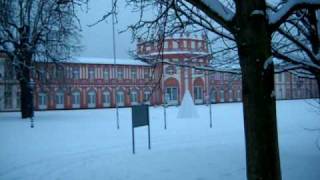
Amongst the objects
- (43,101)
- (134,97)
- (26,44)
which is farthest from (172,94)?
(26,44)

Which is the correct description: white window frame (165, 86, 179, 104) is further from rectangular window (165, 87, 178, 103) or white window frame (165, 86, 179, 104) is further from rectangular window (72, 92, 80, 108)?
rectangular window (72, 92, 80, 108)

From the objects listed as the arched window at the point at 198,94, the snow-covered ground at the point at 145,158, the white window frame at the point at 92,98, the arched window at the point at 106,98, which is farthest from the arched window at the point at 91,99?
the snow-covered ground at the point at 145,158

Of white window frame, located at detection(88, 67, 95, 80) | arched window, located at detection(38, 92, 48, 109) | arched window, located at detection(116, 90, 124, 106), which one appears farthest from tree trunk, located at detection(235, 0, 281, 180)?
arched window, located at detection(116, 90, 124, 106)

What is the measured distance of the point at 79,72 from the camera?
48188 mm

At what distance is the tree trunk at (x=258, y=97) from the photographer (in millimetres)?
3223

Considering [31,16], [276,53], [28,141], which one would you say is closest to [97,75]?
[31,16]

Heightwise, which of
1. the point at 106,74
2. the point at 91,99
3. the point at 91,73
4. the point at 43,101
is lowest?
the point at 43,101

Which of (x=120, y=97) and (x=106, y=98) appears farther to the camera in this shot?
(x=120, y=97)

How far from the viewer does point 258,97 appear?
127 inches

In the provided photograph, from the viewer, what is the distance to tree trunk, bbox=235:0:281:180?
10.6 ft

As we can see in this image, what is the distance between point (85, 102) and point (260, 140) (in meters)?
46.4

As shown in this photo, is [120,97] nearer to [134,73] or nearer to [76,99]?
[134,73]

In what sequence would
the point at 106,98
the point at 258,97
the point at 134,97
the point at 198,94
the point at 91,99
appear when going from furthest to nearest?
1. the point at 198,94
2. the point at 134,97
3. the point at 106,98
4. the point at 91,99
5. the point at 258,97

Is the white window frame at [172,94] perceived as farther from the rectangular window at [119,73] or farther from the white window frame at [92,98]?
the white window frame at [92,98]
